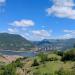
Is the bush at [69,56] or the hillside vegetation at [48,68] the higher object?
the bush at [69,56]

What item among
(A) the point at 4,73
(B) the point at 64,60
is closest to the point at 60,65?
(B) the point at 64,60

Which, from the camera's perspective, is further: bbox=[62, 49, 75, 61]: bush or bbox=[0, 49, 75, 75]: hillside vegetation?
bbox=[62, 49, 75, 61]: bush

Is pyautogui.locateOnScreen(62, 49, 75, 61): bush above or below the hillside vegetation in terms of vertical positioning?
above

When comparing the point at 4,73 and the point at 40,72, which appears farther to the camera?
the point at 4,73

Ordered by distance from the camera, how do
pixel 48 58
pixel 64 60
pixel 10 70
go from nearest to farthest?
pixel 10 70 < pixel 64 60 < pixel 48 58

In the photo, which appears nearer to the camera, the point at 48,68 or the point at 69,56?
the point at 48,68

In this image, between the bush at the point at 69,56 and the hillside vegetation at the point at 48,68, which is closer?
the hillside vegetation at the point at 48,68

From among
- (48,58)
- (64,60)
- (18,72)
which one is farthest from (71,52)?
(18,72)

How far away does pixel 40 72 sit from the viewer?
7331 cm

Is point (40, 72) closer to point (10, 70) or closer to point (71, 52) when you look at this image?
point (10, 70)

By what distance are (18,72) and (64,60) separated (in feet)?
62.3

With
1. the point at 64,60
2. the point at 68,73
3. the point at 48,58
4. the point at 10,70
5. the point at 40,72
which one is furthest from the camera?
the point at 48,58

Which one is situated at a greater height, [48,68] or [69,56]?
[69,56]

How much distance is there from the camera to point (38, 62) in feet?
309
